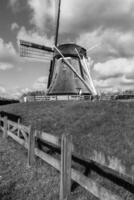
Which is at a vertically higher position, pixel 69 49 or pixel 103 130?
pixel 69 49

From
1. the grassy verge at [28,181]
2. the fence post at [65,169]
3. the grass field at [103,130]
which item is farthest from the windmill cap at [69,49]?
the fence post at [65,169]

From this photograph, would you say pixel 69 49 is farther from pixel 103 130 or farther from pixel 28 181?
pixel 28 181

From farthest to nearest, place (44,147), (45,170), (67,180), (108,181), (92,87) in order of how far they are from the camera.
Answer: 1. (92,87)
2. (44,147)
3. (45,170)
4. (108,181)
5. (67,180)

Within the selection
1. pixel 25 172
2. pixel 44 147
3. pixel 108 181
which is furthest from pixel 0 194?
pixel 44 147

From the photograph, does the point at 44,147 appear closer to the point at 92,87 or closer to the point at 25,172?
the point at 25,172

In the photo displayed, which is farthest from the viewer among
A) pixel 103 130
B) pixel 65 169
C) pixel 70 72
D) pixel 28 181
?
pixel 70 72

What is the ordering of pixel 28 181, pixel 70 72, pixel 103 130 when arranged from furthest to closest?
pixel 70 72
pixel 103 130
pixel 28 181

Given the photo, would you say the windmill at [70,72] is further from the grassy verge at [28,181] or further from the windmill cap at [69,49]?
the grassy verge at [28,181]

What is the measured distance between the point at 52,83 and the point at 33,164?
22372mm

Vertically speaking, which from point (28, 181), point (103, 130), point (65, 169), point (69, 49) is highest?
point (69, 49)

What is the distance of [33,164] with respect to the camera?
15.7 ft

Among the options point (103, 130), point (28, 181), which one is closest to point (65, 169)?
point (28, 181)

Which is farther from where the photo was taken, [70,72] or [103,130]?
[70,72]

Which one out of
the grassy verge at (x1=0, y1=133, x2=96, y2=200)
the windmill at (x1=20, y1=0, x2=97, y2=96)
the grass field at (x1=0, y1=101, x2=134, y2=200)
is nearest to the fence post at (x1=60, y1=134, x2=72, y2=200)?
the grassy verge at (x1=0, y1=133, x2=96, y2=200)
